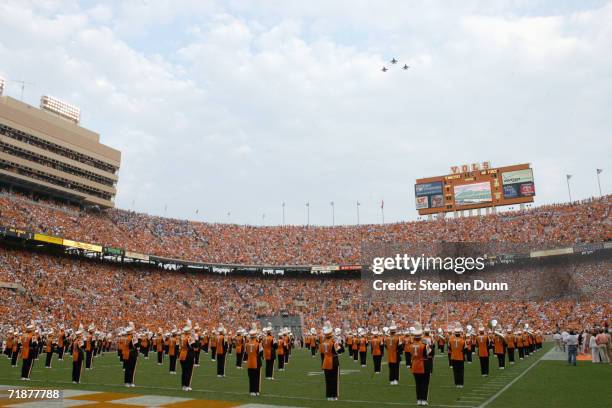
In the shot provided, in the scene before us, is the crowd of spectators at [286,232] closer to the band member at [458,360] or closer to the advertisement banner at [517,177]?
the advertisement banner at [517,177]

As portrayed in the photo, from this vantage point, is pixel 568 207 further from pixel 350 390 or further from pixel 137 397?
pixel 137 397

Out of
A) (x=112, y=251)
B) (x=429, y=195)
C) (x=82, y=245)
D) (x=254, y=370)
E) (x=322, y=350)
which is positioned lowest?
(x=254, y=370)

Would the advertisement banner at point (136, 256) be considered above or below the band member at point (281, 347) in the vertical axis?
above

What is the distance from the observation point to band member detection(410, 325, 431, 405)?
36.6ft

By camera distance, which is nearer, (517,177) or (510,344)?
(510,344)

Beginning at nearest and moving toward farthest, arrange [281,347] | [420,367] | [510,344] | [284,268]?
1. [420,367]
2. [281,347]
3. [510,344]
4. [284,268]

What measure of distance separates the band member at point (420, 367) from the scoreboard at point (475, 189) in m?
49.5

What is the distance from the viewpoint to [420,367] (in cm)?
1132

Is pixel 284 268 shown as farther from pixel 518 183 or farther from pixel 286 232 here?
pixel 518 183

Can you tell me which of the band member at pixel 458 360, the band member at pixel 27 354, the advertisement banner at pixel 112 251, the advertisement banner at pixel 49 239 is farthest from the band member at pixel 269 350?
the advertisement banner at pixel 112 251

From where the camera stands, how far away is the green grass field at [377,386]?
11561 mm

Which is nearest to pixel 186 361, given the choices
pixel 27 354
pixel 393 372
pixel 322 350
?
pixel 322 350

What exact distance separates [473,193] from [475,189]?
20.7 inches

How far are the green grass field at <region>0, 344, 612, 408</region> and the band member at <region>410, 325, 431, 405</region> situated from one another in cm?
29
